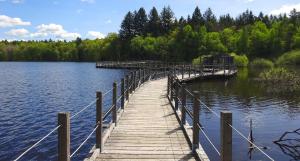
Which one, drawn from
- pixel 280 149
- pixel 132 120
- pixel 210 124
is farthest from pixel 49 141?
pixel 280 149

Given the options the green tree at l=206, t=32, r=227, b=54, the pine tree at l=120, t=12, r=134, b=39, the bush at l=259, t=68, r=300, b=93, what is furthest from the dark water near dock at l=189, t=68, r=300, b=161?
the pine tree at l=120, t=12, r=134, b=39

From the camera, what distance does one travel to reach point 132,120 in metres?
14.5

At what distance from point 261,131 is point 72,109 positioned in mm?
14660

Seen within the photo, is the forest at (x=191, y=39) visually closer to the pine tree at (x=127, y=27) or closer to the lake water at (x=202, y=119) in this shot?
the pine tree at (x=127, y=27)

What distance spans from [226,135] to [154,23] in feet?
479

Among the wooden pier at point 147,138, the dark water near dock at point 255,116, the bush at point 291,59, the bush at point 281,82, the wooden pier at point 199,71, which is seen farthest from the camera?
the bush at point 291,59

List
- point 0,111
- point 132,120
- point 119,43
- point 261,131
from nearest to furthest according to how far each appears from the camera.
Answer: point 132,120, point 261,131, point 0,111, point 119,43

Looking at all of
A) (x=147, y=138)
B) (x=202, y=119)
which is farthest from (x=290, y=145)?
(x=147, y=138)

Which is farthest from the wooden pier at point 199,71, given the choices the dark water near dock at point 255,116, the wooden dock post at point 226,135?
the wooden dock post at point 226,135

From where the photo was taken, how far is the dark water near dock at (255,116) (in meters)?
15.7

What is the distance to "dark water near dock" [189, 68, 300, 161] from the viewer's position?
15.7m

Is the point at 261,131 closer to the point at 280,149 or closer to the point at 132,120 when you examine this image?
the point at 280,149

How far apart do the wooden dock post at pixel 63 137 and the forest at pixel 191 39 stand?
235ft

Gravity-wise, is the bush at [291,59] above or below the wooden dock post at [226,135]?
above
